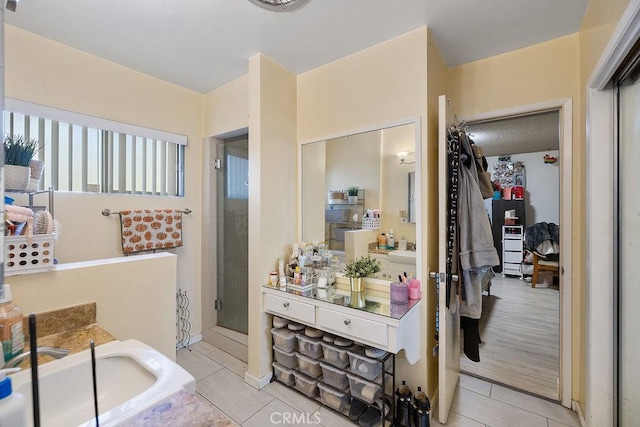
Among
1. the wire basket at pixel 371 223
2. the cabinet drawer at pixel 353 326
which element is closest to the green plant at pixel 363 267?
the wire basket at pixel 371 223

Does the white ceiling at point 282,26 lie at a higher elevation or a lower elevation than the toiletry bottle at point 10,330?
higher

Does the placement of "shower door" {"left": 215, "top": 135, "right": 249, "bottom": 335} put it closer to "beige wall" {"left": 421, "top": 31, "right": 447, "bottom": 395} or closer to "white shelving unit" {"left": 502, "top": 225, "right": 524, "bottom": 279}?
"beige wall" {"left": 421, "top": 31, "right": 447, "bottom": 395}

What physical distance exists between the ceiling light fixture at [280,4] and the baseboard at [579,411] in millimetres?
2926

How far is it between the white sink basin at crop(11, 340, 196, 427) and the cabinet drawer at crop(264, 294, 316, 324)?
3.20 feet

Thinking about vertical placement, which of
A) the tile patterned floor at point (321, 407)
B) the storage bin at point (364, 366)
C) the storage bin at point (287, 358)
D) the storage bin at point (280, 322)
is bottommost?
the tile patterned floor at point (321, 407)

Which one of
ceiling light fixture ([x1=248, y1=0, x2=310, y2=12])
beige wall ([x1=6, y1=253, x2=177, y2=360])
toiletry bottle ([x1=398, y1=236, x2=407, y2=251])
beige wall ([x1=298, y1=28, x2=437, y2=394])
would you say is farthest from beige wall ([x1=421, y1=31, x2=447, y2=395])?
beige wall ([x1=6, y1=253, x2=177, y2=360])

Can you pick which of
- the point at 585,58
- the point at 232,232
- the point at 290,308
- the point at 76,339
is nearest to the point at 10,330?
the point at 76,339

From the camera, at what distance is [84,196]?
2047mm

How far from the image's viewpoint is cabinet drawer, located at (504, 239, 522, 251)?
5.08m

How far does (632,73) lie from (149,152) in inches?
125

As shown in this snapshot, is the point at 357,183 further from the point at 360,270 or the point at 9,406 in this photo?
the point at 9,406

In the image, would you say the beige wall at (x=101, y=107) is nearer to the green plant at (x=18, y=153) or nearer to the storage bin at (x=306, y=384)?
the green plant at (x=18, y=153)

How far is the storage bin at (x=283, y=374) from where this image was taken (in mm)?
2029

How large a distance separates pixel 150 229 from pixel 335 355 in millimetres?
1802
